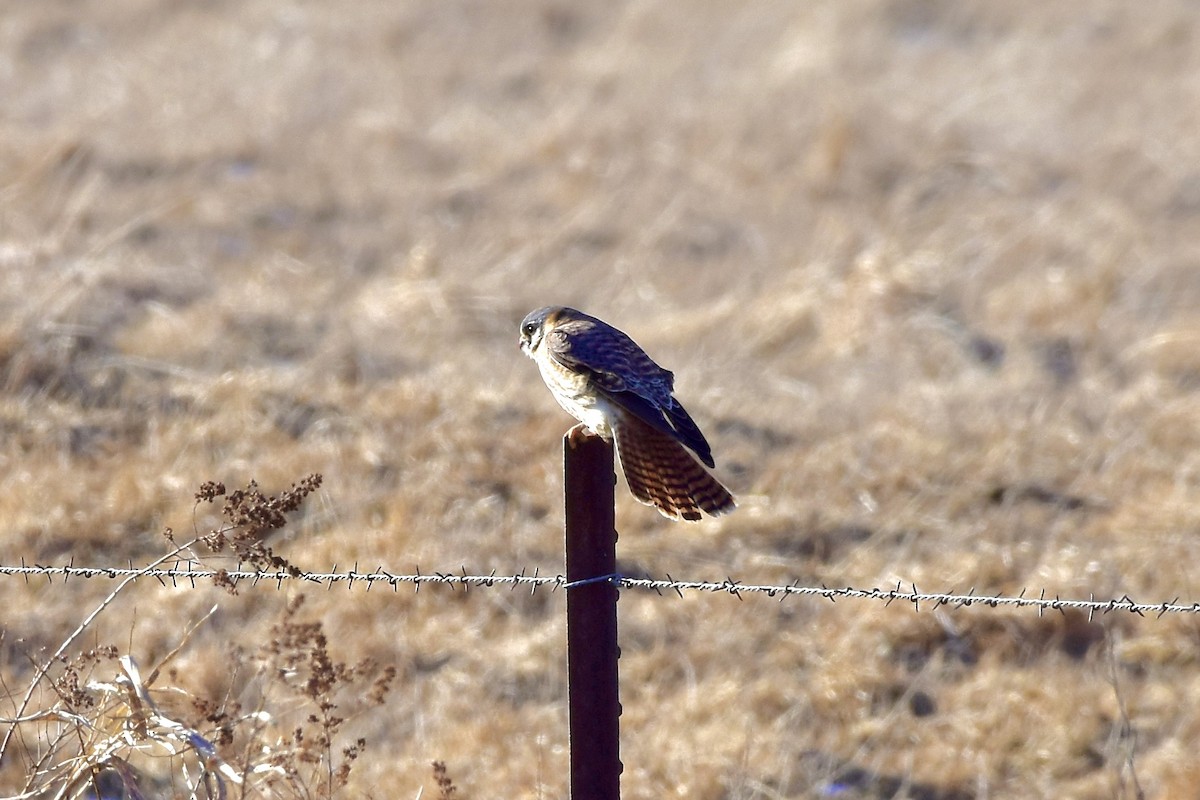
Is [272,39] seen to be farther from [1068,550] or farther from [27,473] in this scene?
[1068,550]

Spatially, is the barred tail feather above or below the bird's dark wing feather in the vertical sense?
below

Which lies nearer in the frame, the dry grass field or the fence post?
the fence post

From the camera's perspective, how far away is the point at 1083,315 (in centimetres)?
839

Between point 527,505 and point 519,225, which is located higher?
point 519,225

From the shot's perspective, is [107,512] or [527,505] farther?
[527,505]

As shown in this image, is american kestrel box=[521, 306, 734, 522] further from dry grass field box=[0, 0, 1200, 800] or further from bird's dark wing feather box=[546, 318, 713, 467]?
dry grass field box=[0, 0, 1200, 800]

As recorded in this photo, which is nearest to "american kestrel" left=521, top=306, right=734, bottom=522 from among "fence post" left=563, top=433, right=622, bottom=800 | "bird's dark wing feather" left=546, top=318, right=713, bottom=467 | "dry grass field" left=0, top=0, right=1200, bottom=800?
"bird's dark wing feather" left=546, top=318, right=713, bottom=467

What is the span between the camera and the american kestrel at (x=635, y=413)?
3.25 m

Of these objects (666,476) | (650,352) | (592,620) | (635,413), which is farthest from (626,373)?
(650,352)

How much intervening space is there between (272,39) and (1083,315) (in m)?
8.41

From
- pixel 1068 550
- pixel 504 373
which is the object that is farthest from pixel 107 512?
pixel 1068 550

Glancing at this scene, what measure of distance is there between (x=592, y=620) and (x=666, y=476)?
77cm

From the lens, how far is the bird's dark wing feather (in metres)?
3.27

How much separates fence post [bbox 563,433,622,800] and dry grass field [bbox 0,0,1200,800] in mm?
568
